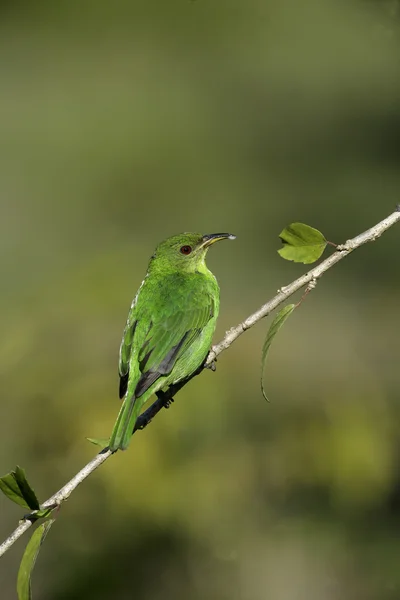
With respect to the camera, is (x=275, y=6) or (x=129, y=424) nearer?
(x=129, y=424)

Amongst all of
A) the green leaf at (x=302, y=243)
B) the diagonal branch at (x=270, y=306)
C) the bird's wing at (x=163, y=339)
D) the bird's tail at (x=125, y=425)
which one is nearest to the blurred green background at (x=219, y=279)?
the bird's wing at (x=163, y=339)

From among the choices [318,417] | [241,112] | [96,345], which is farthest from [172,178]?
[318,417]

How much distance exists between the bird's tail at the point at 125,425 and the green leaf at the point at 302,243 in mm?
1047

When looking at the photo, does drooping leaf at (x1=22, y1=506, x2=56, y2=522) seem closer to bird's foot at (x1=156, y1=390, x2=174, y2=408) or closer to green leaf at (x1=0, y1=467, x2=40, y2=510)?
green leaf at (x1=0, y1=467, x2=40, y2=510)

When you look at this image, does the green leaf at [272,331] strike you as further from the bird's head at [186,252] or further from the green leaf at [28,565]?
the bird's head at [186,252]

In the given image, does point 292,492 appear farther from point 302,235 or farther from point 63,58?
point 63,58

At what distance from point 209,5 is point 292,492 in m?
16.7

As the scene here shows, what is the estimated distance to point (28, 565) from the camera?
3.15 m

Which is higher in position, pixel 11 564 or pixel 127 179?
pixel 127 179

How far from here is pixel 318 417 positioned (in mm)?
8656

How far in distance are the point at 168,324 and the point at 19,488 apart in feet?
5.83

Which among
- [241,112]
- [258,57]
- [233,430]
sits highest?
[258,57]

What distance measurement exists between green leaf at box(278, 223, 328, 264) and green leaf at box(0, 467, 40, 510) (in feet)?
4.35

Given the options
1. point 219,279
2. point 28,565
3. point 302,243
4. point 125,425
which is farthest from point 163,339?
point 219,279
